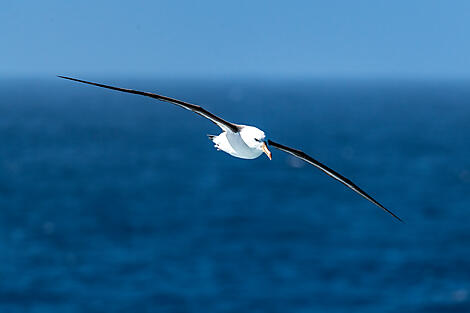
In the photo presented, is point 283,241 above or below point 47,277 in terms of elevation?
above

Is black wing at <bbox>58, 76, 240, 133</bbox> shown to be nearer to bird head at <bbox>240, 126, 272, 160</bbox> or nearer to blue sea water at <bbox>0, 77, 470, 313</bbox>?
bird head at <bbox>240, 126, 272, 160</bbox>

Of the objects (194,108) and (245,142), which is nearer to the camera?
(194,108)

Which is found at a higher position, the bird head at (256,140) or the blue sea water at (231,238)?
the blue sea water at (231,238)

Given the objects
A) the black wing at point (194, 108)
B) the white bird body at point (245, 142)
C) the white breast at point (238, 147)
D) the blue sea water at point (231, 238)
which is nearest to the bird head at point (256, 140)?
the white bird body at point (245, 142)

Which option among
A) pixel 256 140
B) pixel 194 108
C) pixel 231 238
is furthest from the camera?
pixel 231 238

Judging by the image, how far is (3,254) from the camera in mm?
96688

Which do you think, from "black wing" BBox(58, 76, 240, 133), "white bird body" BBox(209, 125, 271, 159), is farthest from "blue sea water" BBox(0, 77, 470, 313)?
"black wing" BBox(58, 76, 240, 133)

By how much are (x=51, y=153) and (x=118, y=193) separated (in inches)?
2153

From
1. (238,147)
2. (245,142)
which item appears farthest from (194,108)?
(238,147)

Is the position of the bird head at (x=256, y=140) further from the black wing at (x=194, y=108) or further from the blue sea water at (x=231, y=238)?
the blue sea water at (x=231, y=238)

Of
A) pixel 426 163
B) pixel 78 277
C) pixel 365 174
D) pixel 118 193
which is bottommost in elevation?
pixel 78 277

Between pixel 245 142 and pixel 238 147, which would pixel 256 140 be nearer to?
pixel 245 142

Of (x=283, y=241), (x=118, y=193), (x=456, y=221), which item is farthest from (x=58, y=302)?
(x=456, y=221)

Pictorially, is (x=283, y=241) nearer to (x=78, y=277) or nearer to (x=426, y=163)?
(x=78, y=277)
